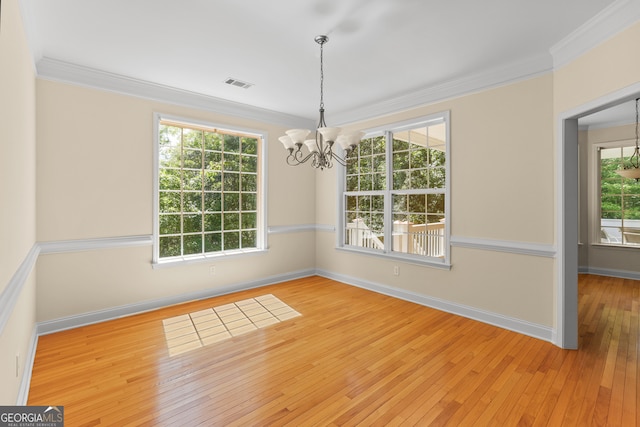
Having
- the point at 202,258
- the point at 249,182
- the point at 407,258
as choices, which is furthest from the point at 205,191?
the point at 407,258

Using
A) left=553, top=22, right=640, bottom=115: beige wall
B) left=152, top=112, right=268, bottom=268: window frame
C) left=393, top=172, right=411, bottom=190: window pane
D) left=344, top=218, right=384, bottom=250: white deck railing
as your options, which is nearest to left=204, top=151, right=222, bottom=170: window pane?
left=152, top=112, right=268, bottom=268: window frame

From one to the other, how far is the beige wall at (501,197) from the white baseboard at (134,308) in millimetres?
2540

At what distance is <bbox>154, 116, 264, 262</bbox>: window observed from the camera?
4098 mm

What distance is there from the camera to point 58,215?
3205mm

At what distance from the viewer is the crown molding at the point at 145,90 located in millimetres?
3154

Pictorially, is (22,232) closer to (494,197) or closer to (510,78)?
(494,197)

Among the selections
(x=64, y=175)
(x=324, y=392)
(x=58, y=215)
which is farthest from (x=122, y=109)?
(x=324, y=392)

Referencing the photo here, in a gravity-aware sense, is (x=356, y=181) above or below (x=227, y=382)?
above

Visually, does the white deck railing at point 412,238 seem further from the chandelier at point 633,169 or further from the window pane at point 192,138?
the chandelier at point 633,169

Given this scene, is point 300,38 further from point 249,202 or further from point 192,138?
point 249,202

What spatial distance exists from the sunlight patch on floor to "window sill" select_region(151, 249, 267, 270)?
28.1 inches

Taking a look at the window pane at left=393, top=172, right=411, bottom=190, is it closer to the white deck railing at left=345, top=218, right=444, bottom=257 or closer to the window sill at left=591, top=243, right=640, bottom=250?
the white deck railing at left=345, top=218, right=444, bottom=257

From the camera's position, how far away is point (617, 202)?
5555mm

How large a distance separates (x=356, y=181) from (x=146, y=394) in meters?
3.89
